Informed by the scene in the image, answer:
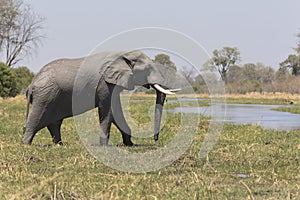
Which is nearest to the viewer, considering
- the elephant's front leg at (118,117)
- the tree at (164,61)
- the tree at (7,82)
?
the tree at (164,61)

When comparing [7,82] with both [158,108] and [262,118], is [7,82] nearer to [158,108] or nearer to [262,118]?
[262,118]

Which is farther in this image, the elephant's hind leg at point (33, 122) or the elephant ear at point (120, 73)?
the elephant's hind leg at point (33, 122)

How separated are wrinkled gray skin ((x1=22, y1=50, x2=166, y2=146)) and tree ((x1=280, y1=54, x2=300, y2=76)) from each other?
63788mm

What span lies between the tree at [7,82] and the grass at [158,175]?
26.3 m

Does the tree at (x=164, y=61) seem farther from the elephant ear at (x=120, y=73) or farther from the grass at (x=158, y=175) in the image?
the grass at (x=158, y=175)

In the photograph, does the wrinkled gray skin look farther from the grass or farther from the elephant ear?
the grass

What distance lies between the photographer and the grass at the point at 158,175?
506cm

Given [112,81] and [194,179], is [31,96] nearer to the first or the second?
[112,81]

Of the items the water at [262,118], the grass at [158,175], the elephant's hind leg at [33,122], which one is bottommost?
the water at [262,118]

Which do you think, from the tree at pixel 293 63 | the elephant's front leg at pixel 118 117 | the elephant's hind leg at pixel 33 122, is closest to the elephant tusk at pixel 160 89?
the elephant's front leg at pixel 118 117

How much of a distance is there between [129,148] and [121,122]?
2.88 feet

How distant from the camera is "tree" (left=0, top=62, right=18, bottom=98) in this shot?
34.8 m

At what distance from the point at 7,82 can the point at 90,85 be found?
27468 millimetres

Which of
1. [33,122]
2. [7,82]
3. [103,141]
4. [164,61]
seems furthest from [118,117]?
[7,82]
